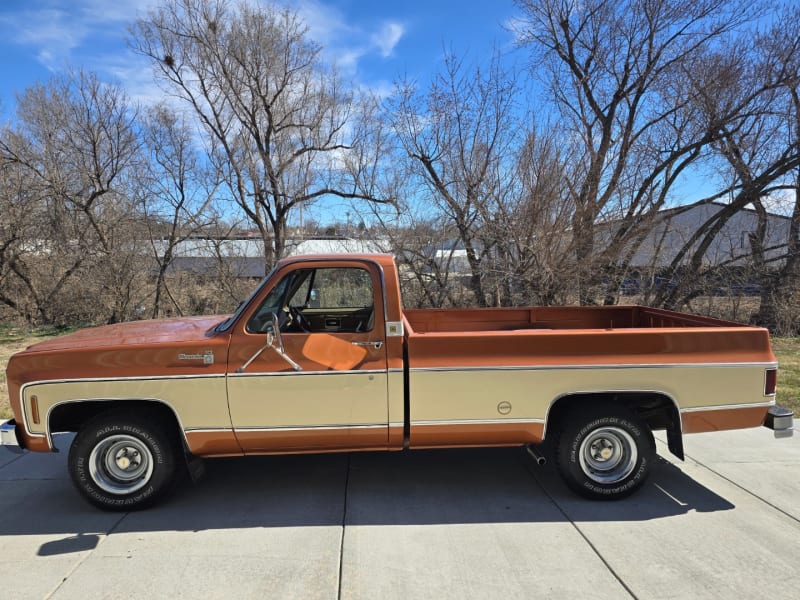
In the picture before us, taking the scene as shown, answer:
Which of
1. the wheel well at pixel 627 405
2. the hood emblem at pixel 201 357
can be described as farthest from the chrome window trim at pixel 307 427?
the wheel well at pixel 627 405

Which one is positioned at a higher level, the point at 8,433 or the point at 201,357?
the point at 201,357

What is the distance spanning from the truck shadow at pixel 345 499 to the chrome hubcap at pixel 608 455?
211mm

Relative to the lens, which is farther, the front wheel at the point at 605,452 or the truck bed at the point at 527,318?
the truck bed at the point at 527,318

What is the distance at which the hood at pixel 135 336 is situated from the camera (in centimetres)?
388

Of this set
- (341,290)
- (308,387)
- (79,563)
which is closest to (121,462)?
(79,563)

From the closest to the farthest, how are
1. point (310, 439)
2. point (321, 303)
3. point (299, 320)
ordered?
point (310, 439) < point (299, 320) < point (321, 303)

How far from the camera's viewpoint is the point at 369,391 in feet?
12.5

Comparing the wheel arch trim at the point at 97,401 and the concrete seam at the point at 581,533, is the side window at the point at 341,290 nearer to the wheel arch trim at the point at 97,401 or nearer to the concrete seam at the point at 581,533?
the wheel arch trim at the point at 97,401

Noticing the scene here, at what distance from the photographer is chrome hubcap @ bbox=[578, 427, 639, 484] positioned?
398 centimetres

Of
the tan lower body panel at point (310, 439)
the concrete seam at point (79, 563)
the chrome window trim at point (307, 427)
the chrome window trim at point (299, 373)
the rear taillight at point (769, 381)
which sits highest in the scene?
the chrome window trim at point (299, 373)

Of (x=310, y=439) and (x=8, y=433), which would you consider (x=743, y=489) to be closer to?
(x=310, y=439)

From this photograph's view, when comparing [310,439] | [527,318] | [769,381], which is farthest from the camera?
[527,318]

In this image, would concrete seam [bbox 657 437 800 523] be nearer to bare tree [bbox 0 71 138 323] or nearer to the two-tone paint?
the two-tone paint

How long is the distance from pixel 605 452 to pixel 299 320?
8.62 feet
